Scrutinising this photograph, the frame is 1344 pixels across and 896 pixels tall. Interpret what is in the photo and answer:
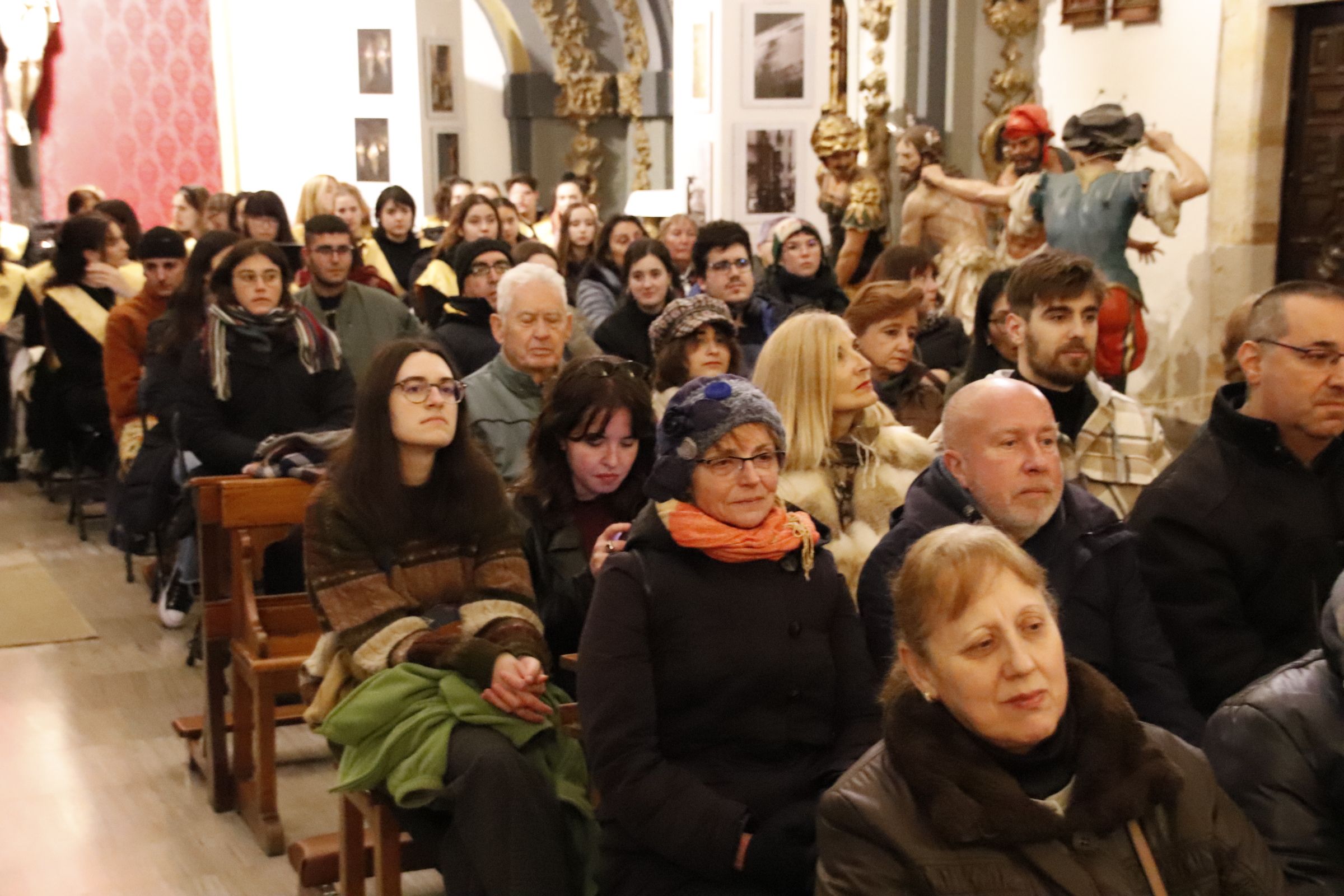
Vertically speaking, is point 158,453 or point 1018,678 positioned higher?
point 1018,678

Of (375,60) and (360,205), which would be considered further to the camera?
(375,60)

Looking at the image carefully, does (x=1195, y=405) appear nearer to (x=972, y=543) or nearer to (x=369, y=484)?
(x=369, y=484)

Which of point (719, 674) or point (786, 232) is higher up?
point (786, 232)

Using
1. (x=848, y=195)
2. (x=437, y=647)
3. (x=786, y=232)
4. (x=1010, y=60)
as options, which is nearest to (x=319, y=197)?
(x=848, y=195)

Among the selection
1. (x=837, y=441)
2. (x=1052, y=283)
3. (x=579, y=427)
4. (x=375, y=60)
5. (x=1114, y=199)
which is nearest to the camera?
(x=579, y=427)

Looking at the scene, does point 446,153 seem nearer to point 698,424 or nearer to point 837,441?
point 837,441

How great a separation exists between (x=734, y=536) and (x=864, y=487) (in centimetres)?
95

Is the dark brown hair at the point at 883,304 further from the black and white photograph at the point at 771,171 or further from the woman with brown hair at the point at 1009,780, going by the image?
the black and white photograph at the point at 771,171

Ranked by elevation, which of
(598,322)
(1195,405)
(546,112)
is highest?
(546,112)

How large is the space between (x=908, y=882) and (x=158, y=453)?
14.7 ft

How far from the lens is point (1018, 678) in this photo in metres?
2.17

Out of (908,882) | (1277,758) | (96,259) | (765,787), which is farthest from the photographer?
(96,259)

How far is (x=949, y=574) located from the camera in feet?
7.36

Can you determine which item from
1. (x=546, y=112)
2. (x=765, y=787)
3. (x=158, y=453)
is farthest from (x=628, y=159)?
(x=765, y=787)
